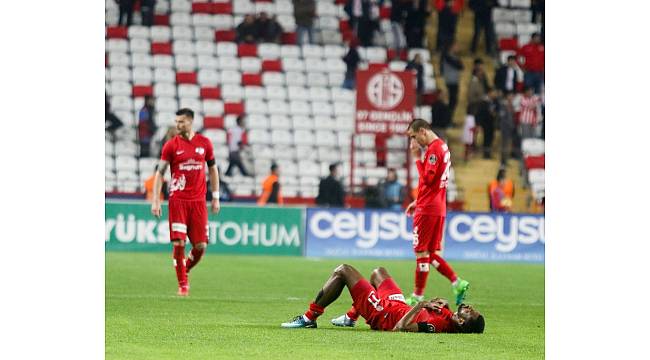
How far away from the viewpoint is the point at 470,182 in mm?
22188

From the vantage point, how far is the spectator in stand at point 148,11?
79.3 ft

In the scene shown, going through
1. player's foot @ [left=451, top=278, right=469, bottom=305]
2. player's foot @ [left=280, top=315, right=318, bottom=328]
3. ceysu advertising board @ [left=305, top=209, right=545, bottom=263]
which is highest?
player's foot @ [left=280, top=315, right=318, bottom=328]

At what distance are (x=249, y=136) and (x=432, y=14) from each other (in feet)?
16.1

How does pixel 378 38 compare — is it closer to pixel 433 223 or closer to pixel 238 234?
pixel 238 234

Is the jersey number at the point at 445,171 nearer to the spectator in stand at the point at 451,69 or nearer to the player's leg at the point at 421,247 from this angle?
the player's leg at the point at 421,247

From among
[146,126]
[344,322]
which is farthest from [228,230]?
[344,322]

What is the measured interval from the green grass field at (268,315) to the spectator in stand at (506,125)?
5859 mm

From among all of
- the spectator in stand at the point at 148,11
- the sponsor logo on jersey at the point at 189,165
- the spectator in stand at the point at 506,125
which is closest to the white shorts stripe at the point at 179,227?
the sponsor logo on jersey at the point at 189,165

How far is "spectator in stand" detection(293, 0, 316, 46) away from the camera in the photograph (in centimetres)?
2472

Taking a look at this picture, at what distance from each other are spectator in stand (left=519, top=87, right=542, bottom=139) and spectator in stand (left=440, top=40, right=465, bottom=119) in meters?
1.47

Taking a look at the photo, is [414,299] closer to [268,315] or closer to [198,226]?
[268,315]

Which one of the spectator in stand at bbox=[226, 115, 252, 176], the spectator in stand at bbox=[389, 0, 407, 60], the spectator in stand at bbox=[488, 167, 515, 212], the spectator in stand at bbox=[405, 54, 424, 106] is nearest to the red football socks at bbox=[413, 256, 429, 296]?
the spectator in stand at bbox=[488, 167, 515, 212]

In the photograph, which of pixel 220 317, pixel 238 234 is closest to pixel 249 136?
pixel 238 234

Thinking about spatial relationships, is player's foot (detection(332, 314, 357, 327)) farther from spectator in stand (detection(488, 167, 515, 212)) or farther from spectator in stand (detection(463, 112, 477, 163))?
spectator in stand (detection(463, 112, 477, 163))
